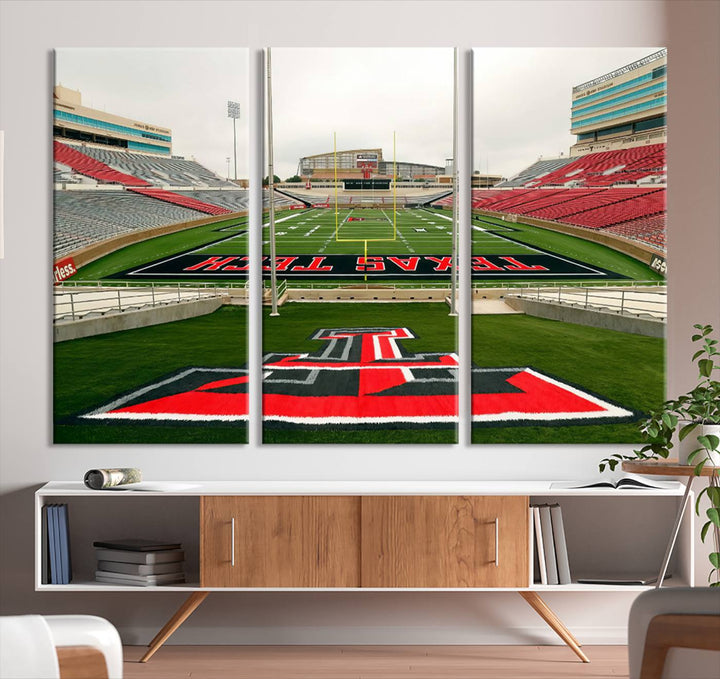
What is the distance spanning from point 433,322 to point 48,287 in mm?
1724

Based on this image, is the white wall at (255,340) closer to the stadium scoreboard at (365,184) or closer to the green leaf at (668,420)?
the stadium scoreboard at (365,184)

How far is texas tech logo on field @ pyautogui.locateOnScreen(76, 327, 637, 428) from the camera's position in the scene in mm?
3943

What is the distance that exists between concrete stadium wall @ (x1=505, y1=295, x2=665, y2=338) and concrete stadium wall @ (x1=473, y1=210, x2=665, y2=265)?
0.28 m

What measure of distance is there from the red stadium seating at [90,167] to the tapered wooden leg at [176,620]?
5.99 feet

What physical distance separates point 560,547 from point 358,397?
1063 millimetres

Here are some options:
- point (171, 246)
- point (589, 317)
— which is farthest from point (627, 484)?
point (171, 246)

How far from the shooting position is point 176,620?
3.68 meters

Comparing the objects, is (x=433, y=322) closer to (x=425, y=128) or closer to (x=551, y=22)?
(x=425, y=128)

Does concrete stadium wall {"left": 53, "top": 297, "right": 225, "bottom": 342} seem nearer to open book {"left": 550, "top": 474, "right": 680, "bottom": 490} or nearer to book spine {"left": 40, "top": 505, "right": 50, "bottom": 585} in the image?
book spine {"left": 40, "top": 505, "right": 50, "bottom": 585}

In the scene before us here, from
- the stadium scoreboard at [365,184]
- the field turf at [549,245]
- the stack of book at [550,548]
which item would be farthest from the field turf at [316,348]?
the stadium scoreboard at [365,184]

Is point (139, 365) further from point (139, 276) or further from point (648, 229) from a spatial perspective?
point (648, 229)

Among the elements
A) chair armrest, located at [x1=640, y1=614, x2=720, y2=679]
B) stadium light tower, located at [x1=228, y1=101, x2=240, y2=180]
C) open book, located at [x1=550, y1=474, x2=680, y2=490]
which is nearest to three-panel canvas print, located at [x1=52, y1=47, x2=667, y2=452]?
stadium light tower, located at [x1=228, y1=101, x2=240, y2=180]

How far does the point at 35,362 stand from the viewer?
396 centimetres

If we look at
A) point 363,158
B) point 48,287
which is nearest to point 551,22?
point 363,158
